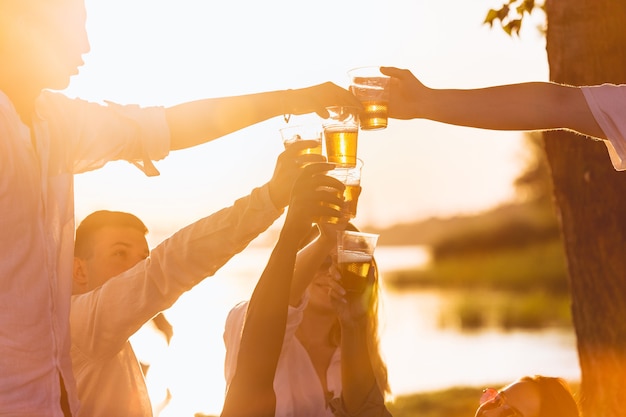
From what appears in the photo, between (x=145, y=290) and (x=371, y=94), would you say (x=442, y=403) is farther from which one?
(x=145, y=290)

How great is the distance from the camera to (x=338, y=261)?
4.35m

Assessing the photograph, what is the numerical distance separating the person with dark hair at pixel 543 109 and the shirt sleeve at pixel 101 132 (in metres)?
1.34

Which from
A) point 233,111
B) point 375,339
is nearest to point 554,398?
point 375,339

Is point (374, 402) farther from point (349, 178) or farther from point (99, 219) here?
point (99, 219)

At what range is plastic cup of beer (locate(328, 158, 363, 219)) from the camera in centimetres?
387

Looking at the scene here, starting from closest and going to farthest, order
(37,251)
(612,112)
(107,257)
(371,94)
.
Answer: (37,251) < (612,112) < (371,94) < (107,257)

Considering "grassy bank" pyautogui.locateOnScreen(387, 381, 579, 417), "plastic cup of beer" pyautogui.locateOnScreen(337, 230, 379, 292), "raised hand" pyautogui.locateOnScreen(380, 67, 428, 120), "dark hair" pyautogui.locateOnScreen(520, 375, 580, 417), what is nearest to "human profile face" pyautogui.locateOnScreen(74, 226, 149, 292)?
"plastic cup of beer" pyautogui.locateOnScreen(337, 230, 379, 292)

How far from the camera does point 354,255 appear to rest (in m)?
4.28

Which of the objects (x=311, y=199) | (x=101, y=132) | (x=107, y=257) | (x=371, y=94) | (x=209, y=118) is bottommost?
(x=311, y=199)

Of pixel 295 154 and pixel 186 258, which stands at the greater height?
pixel 295 154

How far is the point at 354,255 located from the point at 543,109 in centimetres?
107

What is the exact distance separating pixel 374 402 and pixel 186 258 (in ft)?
5.23

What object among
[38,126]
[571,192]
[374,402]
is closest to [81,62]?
[38,126]

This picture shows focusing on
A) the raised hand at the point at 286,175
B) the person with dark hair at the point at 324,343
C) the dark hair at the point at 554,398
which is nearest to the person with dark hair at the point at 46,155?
the raised hand at the point at 286,175
